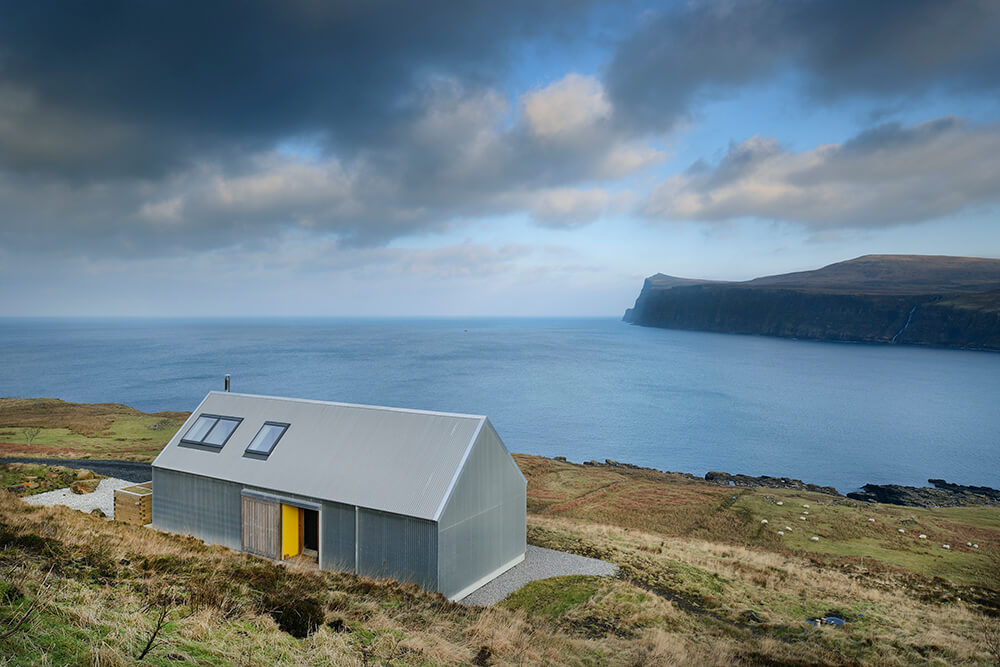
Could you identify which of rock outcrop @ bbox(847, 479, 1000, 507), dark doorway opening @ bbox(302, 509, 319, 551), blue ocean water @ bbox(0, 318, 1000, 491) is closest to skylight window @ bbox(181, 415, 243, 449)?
dark doorway opening @ bbox(302, 509, 319, 551)

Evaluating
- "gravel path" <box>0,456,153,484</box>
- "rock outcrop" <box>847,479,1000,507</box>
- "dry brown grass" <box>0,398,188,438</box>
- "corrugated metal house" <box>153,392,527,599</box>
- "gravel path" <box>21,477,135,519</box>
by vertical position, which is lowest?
"rock outcrop" <box>847,479,1000,507</box>

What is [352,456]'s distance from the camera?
1716 centimetres

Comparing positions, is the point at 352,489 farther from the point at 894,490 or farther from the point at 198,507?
the point at 894,490

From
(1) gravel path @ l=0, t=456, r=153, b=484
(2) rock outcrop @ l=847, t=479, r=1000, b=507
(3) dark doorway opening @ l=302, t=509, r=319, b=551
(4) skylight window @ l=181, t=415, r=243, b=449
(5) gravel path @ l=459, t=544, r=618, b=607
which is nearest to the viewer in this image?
(5) gravel path @ l=459, t=544, r=618, b=607

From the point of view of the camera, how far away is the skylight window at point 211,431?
19.7 metres

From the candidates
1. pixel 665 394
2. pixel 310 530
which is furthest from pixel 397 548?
pixel 665 394

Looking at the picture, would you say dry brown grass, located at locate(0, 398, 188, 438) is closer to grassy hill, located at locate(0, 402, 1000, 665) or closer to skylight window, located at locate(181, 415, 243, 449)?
skylight window, located at locate(181, 415, 243, 449)

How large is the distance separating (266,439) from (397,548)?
6672 millimetres

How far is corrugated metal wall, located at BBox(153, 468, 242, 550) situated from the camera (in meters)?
18.3

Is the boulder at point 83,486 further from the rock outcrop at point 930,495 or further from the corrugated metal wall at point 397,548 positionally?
the rock outcrop at point 930,495

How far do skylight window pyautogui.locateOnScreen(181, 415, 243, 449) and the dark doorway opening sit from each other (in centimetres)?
413

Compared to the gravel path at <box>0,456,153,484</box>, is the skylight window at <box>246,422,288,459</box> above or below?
above

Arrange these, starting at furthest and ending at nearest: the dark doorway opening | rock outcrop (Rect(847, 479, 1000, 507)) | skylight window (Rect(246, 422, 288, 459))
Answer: rock outcrop (Rect(847, 479, 1000, 507)) → skylight window (Rect(246, 422, 288, 459)) → the dark doorway opening

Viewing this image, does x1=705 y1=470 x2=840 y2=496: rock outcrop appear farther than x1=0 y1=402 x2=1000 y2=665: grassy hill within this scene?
Yes
